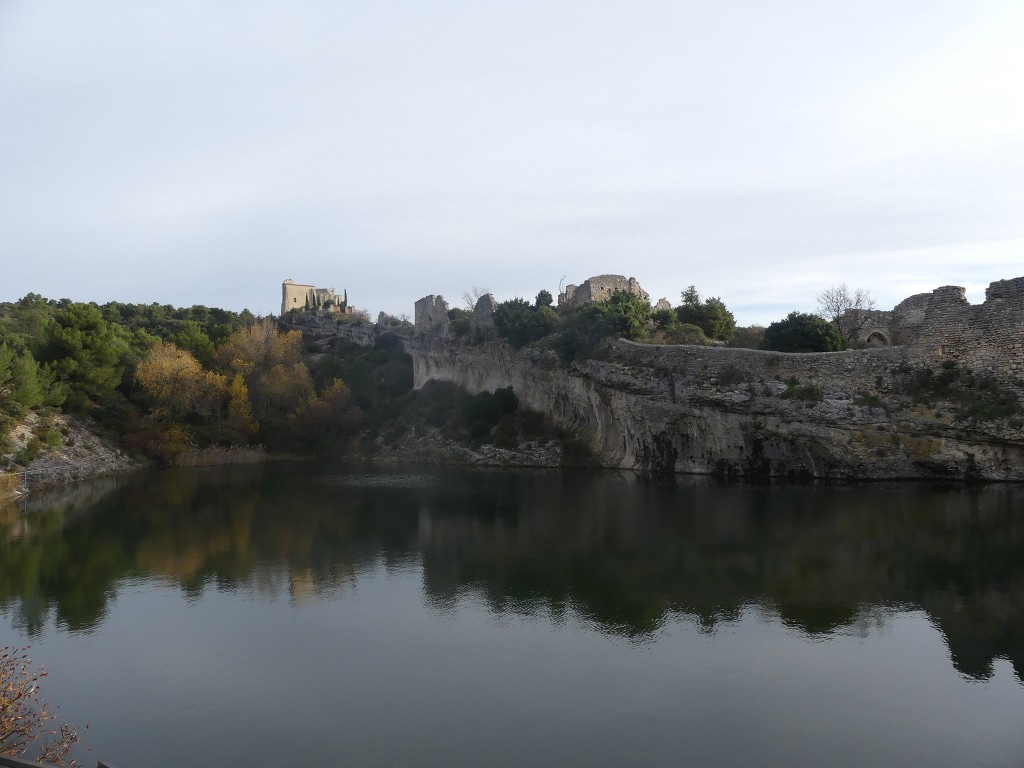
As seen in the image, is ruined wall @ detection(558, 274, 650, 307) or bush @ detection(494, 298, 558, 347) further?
ruined wall @ detection(558, 274, 650, 307)

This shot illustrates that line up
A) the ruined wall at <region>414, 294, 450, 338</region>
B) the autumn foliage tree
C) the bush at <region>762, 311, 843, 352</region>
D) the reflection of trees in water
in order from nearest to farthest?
the autumn foliage tree < the reflection of trees in water < the bush at <region>762, 311, 843, 352</region> < the ruined wall at <region>414, 294, 450, 338</region>

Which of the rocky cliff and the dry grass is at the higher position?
the rocky cliff

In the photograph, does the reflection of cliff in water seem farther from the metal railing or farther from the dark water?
the metal railing

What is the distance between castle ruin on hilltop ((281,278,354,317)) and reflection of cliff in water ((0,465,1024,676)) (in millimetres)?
57489

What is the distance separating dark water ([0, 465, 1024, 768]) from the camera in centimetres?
881

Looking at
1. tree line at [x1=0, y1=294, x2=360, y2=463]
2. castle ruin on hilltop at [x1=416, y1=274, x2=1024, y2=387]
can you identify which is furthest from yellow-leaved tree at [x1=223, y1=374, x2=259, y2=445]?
castle ruin on hilltop at [x1=416, y1=274, x2=1024, y2=387]

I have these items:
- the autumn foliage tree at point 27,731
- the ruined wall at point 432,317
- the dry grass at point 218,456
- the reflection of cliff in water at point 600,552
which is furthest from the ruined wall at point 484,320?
the autumn foliage tree at point 27,731

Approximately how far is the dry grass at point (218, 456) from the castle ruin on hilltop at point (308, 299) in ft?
120

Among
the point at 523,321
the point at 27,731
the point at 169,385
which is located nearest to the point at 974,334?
the point at 523,321

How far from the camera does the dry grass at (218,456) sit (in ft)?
154

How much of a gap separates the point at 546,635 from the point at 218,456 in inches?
1658

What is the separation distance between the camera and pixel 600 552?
1817 centimetres

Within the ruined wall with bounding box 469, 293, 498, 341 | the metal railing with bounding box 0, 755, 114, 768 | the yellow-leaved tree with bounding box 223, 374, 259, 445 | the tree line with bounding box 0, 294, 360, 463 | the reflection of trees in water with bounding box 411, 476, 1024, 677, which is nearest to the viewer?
the metal railing with bounding box 0, 755, 114, 768

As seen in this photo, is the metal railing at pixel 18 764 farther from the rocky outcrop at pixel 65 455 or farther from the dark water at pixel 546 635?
the rocky outcrop at pixel 65 455
